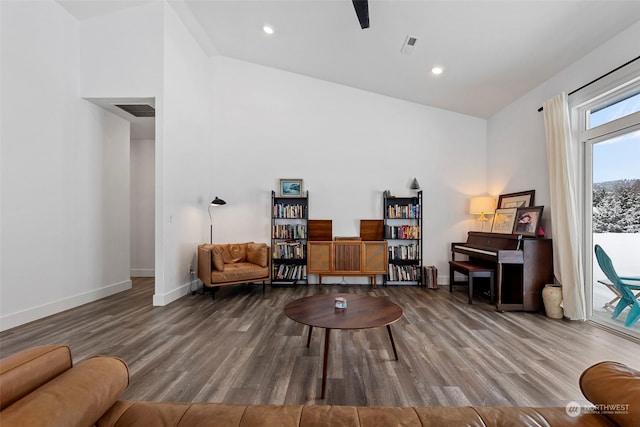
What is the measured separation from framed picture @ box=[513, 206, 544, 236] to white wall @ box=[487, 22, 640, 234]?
0.50 feet

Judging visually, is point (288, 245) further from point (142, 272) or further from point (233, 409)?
point (233, 409)

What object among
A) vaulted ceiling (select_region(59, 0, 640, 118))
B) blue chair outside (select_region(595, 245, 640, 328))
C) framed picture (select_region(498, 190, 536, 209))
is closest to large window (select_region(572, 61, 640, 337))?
blue chair outside (select_region(595, 245, 640, 328))

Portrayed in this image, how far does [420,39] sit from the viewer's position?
3.63 m

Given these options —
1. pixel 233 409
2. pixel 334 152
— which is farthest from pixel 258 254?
pixel 233 409

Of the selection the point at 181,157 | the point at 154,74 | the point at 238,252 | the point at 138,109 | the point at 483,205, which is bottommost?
the point at 238,252

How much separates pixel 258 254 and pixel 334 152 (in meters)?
2.34

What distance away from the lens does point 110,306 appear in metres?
3.91

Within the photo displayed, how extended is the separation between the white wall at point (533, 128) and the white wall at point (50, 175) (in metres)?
6.41

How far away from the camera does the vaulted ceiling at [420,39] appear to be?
2.96 m

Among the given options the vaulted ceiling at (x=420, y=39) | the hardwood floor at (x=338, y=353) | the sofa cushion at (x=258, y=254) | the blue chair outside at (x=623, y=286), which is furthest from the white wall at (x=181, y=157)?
the blue chair outside at (x=623, y=286)

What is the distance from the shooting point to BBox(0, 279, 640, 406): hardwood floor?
1972 millimetres

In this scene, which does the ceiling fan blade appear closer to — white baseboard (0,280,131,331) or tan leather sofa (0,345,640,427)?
tan leather sofa (0,345,640,427)

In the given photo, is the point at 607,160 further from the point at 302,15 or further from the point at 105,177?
the point at 105,177

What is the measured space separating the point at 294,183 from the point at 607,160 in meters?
4.29
